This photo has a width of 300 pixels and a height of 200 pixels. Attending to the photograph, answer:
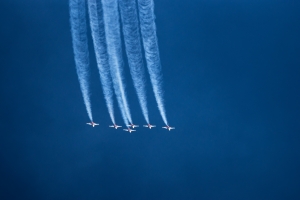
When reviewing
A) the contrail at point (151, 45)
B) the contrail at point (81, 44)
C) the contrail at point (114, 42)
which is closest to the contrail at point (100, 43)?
the contrail at point (114, 42)

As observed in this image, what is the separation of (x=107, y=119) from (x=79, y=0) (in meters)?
4.71

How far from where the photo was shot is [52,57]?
12.9 meters

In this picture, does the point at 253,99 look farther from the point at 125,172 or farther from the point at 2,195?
the point at 2,195

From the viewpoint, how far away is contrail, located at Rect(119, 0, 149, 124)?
10945 mm

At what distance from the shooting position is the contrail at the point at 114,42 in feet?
35.3

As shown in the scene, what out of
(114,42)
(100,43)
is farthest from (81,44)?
(114,42)

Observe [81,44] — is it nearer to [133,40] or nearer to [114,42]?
[114,42]

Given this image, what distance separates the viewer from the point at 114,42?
1105 cm

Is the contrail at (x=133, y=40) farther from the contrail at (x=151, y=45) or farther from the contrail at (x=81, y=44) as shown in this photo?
the contrail at (x=81, y=44)

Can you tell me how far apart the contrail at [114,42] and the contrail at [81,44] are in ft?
3.84

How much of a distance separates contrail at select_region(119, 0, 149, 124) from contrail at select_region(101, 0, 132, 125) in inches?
11.1

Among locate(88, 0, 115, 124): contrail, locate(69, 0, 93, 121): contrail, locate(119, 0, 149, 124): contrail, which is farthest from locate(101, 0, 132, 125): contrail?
locate(69, 0, 93, 121): contrail

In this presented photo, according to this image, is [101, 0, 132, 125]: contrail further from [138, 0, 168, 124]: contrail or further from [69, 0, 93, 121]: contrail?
[69, 0, 93, 121]: contrail

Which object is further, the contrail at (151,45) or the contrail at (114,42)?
the contrail at (151,45)
